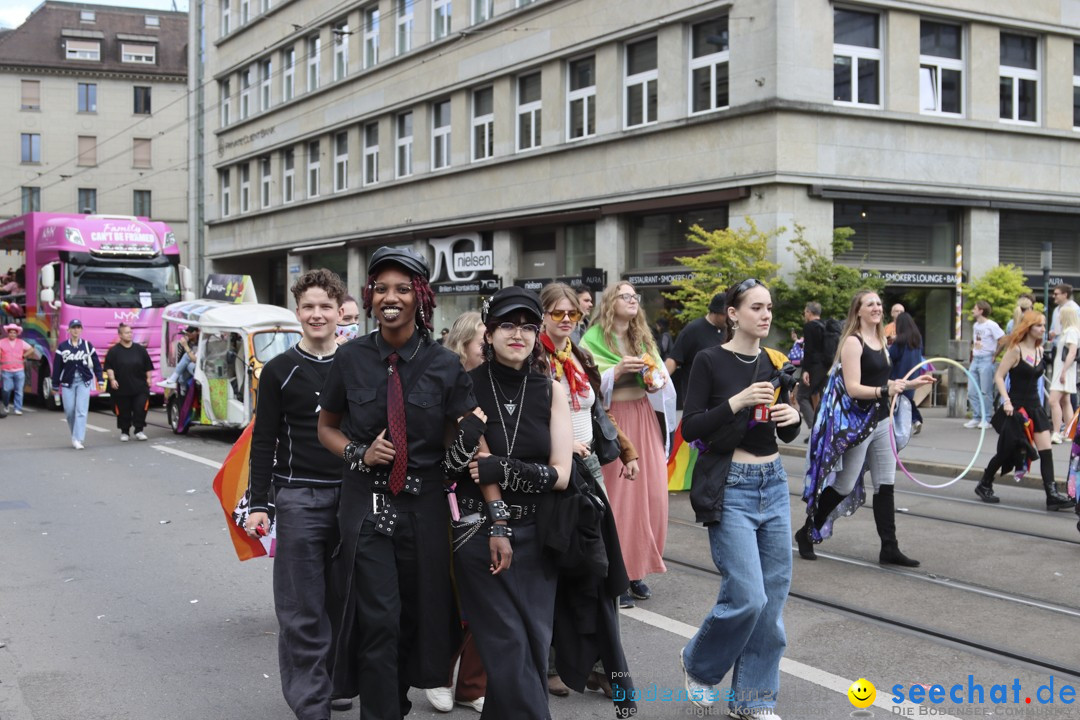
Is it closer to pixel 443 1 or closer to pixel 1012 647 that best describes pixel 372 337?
pixel 1012 647

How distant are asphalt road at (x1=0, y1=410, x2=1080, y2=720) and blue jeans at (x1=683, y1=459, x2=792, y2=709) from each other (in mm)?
279

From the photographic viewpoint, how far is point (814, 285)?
19.7 meters

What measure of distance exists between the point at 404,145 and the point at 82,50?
4125 cm

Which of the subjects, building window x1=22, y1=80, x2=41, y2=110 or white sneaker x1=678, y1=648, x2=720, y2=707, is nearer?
white sneaker x1=678, y1=648, x2=720, y2=707

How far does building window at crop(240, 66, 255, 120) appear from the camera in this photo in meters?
42.9

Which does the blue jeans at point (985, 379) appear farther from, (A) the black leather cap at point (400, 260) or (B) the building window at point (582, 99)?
(A) the black leather cap at point (400, 260)

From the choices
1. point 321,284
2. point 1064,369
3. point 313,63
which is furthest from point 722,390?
point 313,63

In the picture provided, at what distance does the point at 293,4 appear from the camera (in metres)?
38.9

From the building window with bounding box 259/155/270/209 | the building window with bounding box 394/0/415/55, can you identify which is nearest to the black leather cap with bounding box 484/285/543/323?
the building window with bounding box 394/0/415/55

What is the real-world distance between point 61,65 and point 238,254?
2831cm

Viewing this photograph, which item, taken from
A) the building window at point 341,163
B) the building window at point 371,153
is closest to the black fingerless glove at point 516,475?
the building window at point 371,153

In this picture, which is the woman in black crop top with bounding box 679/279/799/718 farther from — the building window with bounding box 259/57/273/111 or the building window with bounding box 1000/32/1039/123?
the building window with bounding box 259/57/273/111

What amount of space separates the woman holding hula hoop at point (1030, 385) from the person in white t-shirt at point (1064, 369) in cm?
391

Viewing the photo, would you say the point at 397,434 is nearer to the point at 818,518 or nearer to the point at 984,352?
the point at 818,518
